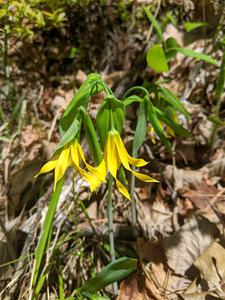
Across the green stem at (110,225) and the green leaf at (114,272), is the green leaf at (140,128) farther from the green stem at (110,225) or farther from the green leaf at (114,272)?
the green leaf at (114,272)

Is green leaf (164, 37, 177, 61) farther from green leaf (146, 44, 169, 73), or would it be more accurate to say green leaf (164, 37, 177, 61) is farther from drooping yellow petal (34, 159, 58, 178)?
drooping yellow petal (34, 159, 58, 178)

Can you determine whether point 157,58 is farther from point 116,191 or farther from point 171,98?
point 116,191

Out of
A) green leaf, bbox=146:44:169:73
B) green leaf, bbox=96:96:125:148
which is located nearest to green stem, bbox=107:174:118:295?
green leaf, bbox=96:96:125:148

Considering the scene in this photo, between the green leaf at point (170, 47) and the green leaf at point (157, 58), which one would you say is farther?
the green leaf at point (170, 47)

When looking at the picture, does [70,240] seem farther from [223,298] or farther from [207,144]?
[207,144]

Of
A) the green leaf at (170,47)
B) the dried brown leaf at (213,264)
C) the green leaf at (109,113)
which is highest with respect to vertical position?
the green leaf at (109,113)

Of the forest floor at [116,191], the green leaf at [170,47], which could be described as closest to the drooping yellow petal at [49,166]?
the forest floor at [116,191]
